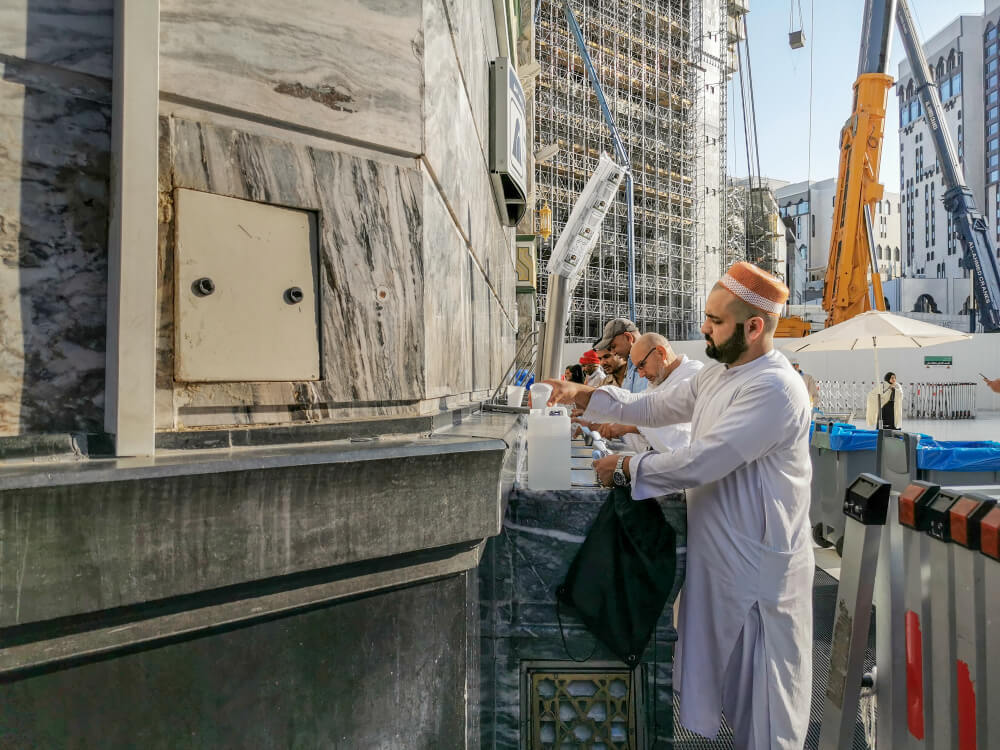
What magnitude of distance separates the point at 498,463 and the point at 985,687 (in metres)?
1.64

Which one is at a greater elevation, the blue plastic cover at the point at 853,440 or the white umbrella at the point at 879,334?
the white umbrella at the point at 879,334

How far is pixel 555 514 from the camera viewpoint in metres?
2.46

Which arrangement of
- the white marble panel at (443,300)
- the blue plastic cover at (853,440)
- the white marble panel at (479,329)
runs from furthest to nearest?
1. the blue plastic cover at (853,440)
2. the white marble panel at (479,329)
3. the white marble panel at (443,300)

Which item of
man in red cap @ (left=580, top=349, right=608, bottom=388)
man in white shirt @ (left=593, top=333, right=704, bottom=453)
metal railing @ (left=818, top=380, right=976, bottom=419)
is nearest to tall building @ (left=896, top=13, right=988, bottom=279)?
metal railing @ (left=818, top=380, right=976, bottom=419)

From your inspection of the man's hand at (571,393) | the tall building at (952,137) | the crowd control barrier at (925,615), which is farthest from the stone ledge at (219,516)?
the tall building at (952,137)

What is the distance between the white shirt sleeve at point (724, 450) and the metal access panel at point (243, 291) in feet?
4.61

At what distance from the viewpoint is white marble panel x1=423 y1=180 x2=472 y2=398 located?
6.51ft

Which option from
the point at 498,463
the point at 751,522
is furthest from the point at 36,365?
the point at 751,522

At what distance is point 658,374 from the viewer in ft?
15.9

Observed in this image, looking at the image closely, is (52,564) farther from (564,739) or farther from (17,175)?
(564,739)

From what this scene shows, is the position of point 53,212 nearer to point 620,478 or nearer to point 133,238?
point 133,238

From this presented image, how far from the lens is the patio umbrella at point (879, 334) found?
9703 millimetres

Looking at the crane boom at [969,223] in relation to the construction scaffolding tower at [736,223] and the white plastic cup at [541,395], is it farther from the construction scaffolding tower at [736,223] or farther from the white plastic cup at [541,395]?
the white plastic cup at [541,395]

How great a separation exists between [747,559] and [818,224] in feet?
296
